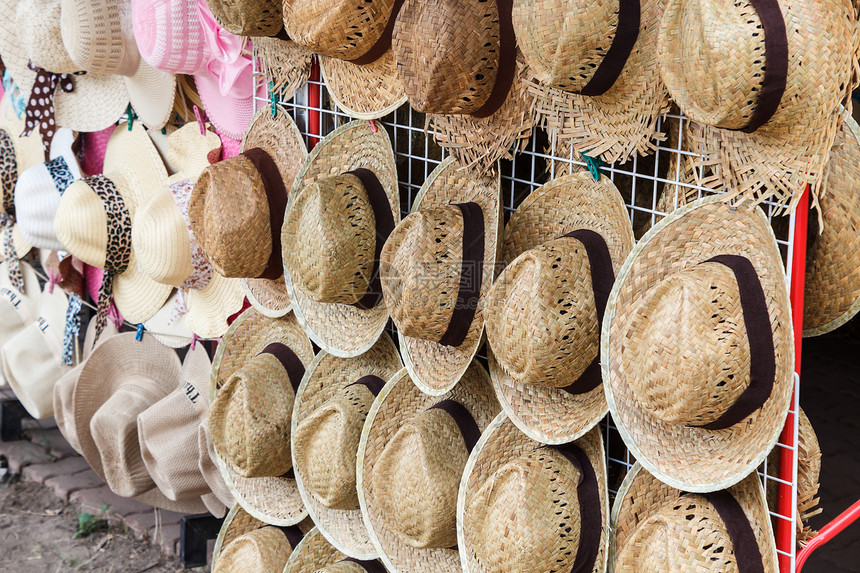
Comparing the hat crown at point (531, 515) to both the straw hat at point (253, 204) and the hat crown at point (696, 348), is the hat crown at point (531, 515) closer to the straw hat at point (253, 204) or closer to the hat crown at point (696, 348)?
the hat crown at point (696, 348)

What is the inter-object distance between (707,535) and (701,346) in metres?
0.37

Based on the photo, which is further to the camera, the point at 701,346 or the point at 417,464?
the point at 417,464

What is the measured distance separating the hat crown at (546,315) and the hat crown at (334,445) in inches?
25.7

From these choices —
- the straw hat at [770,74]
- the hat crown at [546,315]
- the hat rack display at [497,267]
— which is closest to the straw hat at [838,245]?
the hat rack display at [497,267]

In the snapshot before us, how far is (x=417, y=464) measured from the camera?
2.02m

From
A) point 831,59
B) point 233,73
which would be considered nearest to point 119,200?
point 233,73

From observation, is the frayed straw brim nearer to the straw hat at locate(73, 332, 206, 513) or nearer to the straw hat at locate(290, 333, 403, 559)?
the straw hat at locate(290, 333, 403, 559)

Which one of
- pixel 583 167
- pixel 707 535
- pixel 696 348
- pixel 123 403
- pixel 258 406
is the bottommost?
pixel 123 403

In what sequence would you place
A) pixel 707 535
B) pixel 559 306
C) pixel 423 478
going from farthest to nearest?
pixel 423 478 → pixel 559 306 → pixel 707 535

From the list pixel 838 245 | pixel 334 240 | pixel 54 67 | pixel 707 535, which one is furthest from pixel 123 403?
pixel 838 245

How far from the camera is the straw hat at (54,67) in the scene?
11.0 feet

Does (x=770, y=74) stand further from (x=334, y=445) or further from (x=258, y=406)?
(x=258, y=406)

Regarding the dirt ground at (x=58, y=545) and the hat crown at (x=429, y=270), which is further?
the dirt ground at (x=58, y=545)

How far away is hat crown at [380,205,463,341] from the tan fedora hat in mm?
1741
